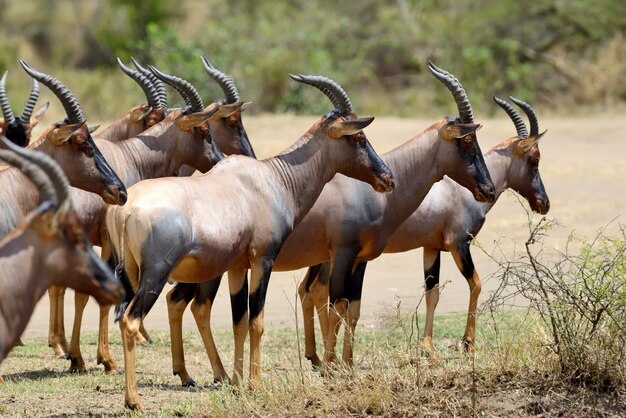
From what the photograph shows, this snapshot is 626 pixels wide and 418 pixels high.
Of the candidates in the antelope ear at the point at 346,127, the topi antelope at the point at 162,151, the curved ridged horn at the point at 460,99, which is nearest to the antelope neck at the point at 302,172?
the antelope ear at the point at 346,127

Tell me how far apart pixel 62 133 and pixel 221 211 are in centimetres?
179

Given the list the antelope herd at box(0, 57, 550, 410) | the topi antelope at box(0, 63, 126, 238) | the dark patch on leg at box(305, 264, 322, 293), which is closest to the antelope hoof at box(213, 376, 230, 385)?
the antelope herd at box(0, 57, 550, 410)

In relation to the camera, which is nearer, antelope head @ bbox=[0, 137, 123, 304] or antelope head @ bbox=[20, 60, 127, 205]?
antelope head @ bbox=[0, 137, 123, 304]

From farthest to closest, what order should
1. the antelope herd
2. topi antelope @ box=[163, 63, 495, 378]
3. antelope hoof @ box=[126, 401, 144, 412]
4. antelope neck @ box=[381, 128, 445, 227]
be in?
antelope neck @ box=[381, 128, 445, 227]
topi antelope @ box=[163, 63, 495, 378]
antelope hoof @ box=[126, 401, 144, 412]
the antelope herd

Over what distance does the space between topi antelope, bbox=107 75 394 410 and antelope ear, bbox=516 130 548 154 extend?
2777mm

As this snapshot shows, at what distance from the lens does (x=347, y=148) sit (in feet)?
32.4

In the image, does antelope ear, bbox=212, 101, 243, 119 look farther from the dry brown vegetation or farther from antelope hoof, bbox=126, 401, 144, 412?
antelope hoof, bbox=126, 401, 144, 412

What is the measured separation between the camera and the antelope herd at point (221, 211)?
6102 mm

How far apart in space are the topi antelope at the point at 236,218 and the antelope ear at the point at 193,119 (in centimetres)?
152

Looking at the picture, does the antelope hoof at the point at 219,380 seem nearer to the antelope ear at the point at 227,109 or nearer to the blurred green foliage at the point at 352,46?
the antelope ear at the point at 227,109

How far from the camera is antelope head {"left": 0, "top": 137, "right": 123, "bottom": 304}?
5.90 m

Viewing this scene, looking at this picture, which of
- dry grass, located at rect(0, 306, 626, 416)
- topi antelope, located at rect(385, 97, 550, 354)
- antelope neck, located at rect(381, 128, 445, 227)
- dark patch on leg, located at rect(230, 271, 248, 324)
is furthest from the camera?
topi antelope, located at rect(385, 97, 550, 354)

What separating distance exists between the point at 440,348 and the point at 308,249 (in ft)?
5.86

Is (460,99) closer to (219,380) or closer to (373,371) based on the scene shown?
(219,380)
